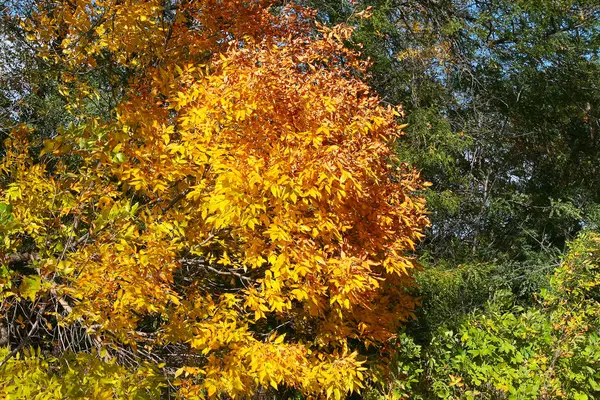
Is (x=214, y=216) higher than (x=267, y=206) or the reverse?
the reverse

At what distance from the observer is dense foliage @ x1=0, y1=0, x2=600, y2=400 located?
2631 mm

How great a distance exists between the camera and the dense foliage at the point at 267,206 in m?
2.63

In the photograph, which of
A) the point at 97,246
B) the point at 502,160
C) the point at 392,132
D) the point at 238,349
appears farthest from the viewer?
the point at 502,160

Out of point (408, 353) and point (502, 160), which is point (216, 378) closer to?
point (408, 353)

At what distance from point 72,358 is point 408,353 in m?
2.90

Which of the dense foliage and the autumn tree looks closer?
the autumn tree

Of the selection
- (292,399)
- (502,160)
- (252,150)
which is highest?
(502,160)

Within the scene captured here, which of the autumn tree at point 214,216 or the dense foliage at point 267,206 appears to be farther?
the dense foliage at point 267,206

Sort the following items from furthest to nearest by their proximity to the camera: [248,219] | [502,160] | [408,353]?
1. [502,160]
2. [408,353]
3. [248,219]

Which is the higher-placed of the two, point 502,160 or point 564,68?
point 564,68

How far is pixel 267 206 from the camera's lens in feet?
9.49

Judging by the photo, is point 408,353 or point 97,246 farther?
point 408,353

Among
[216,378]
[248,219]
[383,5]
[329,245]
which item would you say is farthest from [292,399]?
[383,5]

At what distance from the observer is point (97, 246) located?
2.41 m
